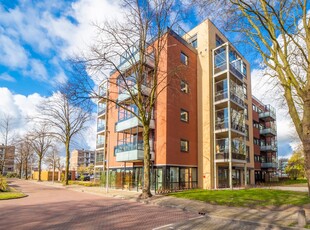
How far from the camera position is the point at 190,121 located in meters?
26.6

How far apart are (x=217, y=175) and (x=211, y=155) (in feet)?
8.31

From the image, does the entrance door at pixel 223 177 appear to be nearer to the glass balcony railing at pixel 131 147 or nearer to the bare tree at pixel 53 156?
the glass balcony railing at pixel 131 147

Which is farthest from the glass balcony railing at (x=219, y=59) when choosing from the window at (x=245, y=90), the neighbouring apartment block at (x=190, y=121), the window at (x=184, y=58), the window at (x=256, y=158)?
the window at (x=256, y=158)

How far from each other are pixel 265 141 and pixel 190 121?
30196 mm

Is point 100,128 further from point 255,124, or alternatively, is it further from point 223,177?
point 255,124

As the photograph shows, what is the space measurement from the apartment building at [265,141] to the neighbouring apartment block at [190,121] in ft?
51.4

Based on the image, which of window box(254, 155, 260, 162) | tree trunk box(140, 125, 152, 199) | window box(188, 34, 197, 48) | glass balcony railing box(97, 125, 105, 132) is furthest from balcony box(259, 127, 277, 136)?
tree trunk box(140, 125, 152, 199)

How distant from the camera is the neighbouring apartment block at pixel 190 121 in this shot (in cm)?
2381

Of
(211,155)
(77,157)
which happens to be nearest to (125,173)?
(211,155)

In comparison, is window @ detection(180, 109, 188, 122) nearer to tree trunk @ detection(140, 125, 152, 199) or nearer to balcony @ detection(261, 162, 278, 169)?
tree trunk @ detection(140, 125, 152, 199)

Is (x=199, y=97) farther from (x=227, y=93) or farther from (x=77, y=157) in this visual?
(x=77, y=157)

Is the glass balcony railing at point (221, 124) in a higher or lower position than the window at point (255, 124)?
lower

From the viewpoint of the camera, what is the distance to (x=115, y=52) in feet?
60.7

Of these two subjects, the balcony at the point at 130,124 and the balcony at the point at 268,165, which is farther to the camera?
the balcony at the point at 268,165
